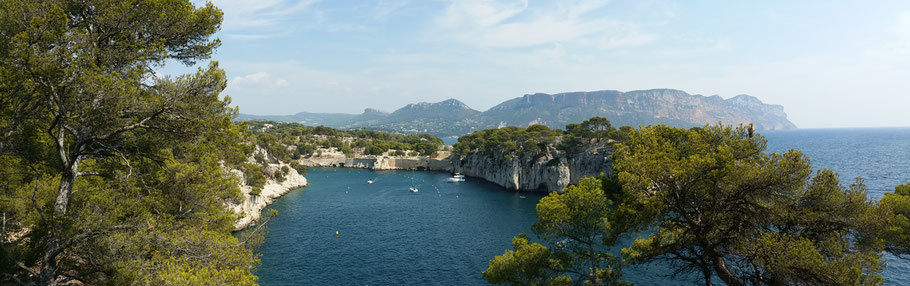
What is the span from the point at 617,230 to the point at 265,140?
77.7 metres

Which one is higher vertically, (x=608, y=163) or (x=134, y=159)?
(x=134, y=159)

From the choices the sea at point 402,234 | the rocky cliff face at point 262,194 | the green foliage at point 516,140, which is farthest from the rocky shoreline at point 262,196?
the green foliage at point 516,140

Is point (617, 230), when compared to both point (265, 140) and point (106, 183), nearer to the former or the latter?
point (106, 183)

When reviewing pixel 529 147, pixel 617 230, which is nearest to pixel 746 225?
pixel 617 230

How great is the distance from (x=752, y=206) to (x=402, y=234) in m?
34.8

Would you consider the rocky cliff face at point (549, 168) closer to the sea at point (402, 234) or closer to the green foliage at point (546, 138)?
the green foliage at point (546, 138)

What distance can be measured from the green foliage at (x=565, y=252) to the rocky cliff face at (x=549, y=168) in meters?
48.2

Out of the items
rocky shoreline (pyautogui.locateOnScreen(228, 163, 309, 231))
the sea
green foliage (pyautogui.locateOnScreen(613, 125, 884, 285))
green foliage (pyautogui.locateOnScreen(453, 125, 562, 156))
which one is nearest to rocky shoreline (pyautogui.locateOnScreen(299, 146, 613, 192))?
green foliage (pyautogui.locateOnScreen(453, 125, 562, 156))

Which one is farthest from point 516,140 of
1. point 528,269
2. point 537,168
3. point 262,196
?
point 528,269

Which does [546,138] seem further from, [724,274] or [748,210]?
[724,274]

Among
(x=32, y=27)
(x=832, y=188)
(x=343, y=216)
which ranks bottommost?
(x=343, y=216)

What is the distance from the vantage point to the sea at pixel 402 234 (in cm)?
3062

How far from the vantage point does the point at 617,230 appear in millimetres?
15953

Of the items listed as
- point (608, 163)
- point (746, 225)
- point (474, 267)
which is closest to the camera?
point (746, 225)
